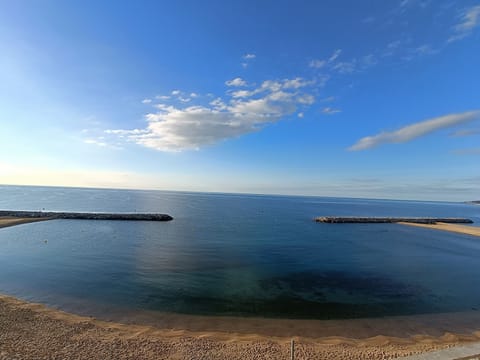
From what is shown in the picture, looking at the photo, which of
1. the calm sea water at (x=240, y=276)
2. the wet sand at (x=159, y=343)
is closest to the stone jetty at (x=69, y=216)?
the calm sea water at (x=240, y=276)

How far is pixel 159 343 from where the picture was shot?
1005cm

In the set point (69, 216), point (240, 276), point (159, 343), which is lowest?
point (69, 216)

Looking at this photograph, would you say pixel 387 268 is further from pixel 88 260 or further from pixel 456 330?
pixel 88 260

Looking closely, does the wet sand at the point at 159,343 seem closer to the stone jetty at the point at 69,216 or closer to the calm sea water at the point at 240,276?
the calm sea water at the point at 240,276

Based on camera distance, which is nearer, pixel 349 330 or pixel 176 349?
pixel 176 349

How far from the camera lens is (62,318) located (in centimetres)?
1196

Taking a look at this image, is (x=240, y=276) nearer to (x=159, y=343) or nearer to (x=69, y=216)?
(x=159, y=343)

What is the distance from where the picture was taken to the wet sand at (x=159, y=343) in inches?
362

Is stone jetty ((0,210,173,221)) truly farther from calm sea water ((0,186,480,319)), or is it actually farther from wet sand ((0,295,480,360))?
wet sand ((0,295,480,360))

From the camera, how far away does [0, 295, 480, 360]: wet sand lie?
9195 mm

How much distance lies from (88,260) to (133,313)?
13313 millimetres

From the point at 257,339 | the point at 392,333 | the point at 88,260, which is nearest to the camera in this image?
the point at 257,339

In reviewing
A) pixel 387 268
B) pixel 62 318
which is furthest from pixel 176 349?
pixel 387 268

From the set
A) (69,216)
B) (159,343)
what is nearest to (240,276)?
(159,343)
